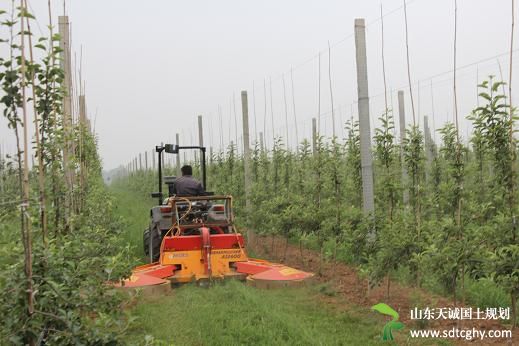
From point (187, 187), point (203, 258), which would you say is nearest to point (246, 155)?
point (187, 187)

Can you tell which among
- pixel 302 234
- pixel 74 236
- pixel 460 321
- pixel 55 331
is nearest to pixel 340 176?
pixel 302 234

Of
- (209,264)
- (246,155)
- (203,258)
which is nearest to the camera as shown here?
(209,264)

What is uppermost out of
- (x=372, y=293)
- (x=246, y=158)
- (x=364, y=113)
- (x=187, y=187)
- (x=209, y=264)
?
(x=364, y=113)

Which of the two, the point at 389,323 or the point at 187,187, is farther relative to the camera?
the point at 187,187

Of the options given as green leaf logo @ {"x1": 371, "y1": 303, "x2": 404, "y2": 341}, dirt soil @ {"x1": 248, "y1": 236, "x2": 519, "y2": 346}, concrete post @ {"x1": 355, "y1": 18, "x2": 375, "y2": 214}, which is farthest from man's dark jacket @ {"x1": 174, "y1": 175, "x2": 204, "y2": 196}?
green leaf logo @ {"x1": 371, "y1": 303, "x2": 404, "y2": 341}

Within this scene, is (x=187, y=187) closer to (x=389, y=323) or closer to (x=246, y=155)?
(x=246, y=155)

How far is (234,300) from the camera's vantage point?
21.9ft

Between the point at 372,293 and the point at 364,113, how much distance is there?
8.88 ft

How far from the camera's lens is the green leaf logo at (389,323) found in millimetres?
5262

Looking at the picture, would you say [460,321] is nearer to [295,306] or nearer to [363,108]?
[295,306]

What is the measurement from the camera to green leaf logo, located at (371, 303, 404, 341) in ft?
17.3

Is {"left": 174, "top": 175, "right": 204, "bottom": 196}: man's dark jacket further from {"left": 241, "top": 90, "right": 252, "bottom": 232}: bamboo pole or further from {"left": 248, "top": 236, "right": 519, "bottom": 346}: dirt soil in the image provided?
{"left": 241, "top": 90, "right": 252, "bottom": 232}: bamboo pole

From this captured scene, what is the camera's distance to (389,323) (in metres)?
5.38

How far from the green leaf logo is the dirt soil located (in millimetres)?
150
